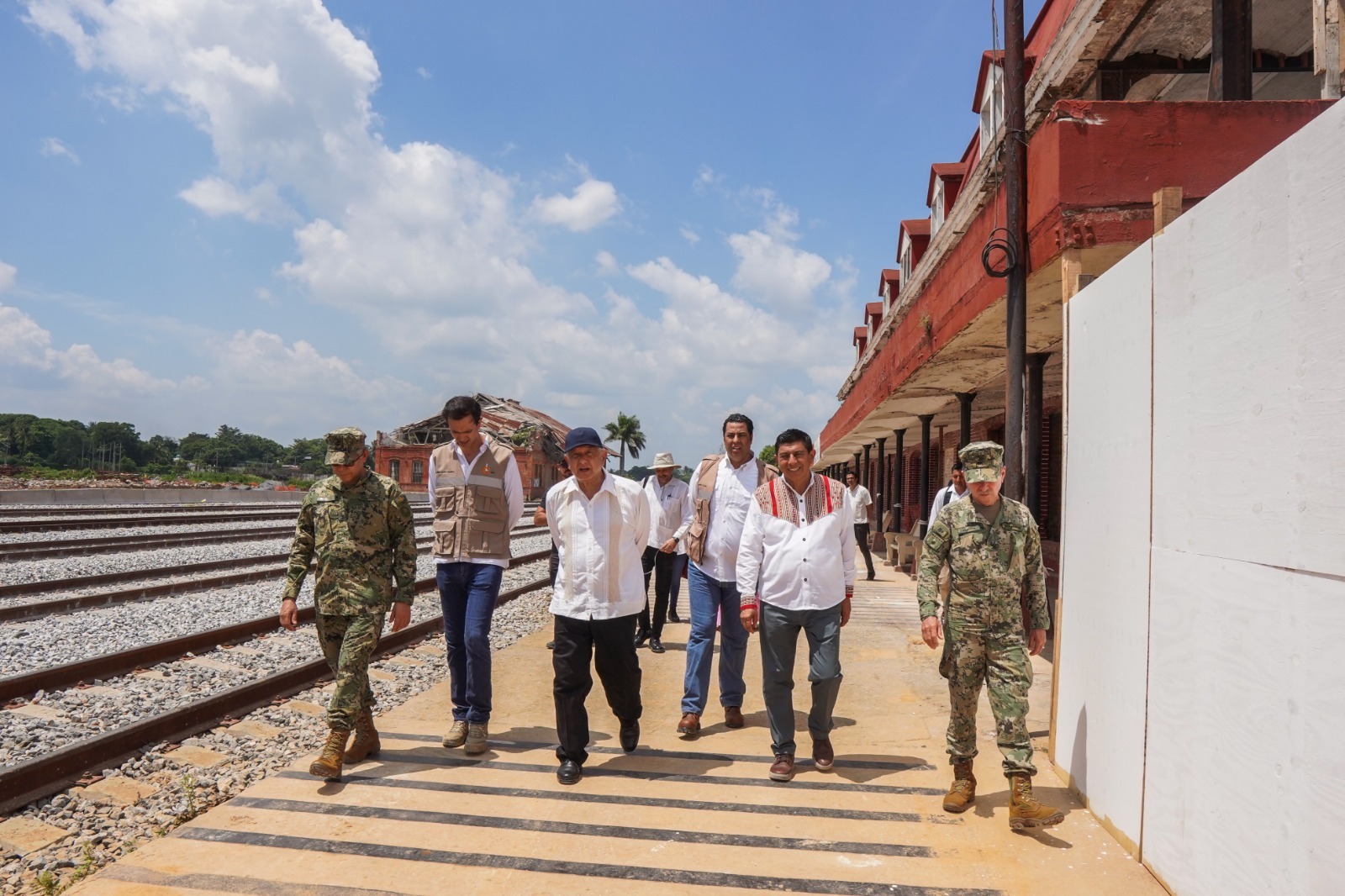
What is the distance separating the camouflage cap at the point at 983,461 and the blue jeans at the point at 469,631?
2.59 m

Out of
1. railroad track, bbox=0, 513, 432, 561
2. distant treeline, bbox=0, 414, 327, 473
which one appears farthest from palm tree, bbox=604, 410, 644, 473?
railroad track, bbox=0, 513, 432, 561

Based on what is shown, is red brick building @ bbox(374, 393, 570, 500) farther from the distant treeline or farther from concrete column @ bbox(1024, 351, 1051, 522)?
concrete column @ bbox(1024, 351, 1051, 522)

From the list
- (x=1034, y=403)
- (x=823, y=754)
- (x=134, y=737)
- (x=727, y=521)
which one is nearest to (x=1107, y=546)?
(x=823, y=754)

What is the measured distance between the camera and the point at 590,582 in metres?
4.55

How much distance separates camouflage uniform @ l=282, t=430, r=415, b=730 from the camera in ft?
14.6

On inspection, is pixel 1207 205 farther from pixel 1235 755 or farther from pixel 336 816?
pixel 336 816

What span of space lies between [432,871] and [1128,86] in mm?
9975

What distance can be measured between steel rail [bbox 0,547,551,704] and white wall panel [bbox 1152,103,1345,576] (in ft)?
22.8

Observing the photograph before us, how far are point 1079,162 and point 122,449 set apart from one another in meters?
124

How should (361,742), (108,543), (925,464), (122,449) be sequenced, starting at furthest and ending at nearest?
(122,449) < (925,464) < (108,543) < (361,742)

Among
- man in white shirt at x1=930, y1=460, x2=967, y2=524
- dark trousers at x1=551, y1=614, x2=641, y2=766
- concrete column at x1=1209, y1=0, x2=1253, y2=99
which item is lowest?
dark trousers at x1=551, y1=614, x2=641, y2=766

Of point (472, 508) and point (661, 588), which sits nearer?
point (472, 508)

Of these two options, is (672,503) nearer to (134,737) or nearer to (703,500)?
(703,500)

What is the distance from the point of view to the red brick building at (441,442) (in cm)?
5894
